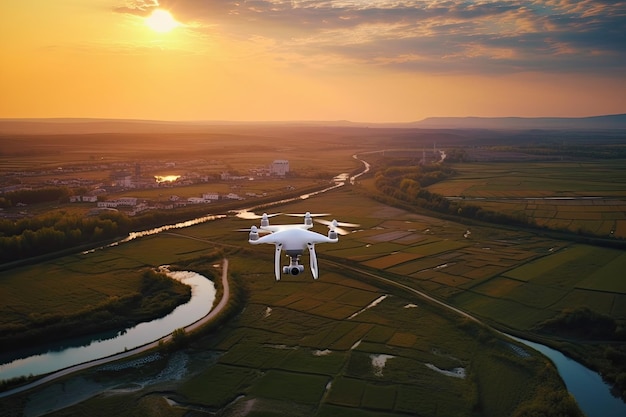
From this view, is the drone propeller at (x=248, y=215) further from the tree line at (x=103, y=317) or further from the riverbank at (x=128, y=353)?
the riverbank at (x=128, y=353)

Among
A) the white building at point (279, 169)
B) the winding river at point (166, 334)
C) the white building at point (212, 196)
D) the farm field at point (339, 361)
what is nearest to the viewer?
the farm field at point (339, 361)

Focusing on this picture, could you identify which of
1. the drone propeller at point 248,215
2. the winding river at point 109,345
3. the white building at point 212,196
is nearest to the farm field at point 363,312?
the drone propeller at point 248,215

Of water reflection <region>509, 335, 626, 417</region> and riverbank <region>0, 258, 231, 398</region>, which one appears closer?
water reflection <region>509, 335, 626, 417</region>

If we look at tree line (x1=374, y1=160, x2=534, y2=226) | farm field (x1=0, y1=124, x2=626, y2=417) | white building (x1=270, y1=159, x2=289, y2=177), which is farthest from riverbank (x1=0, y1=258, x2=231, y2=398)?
white building (x1=270, y1=159, x2=289, y2=177)

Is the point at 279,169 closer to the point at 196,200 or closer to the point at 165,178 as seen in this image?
the point at 165,178

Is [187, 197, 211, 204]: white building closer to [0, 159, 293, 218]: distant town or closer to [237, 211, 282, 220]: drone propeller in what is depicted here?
[0, 159, 293, 218]: distant town

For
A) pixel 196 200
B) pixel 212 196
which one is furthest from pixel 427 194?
pixel 196 200
